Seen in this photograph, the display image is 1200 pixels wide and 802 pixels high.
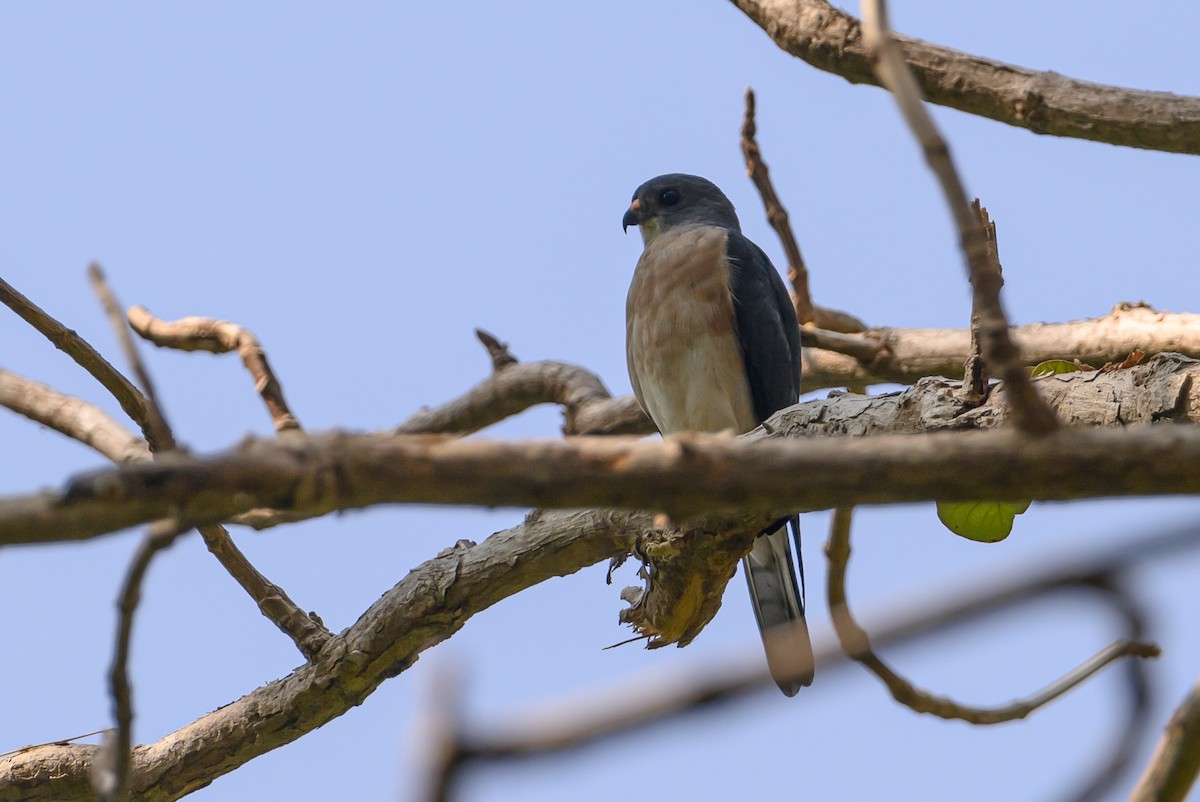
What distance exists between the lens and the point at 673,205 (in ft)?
25.8

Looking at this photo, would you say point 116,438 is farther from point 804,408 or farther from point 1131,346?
point 1131,346

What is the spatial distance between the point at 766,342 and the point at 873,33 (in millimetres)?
4682

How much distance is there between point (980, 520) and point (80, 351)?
→ 3428 millimetres

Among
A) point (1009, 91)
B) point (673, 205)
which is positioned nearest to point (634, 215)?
point (673, 205)

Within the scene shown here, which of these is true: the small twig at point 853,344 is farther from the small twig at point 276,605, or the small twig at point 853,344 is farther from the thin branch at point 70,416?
the thin branch at point 70,416

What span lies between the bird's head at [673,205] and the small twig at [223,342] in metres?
3.07

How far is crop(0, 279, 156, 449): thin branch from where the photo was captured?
4.70m

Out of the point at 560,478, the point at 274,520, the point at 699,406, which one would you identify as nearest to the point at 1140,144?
the point at 699,406

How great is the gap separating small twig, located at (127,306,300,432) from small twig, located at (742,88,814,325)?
91.0 inches

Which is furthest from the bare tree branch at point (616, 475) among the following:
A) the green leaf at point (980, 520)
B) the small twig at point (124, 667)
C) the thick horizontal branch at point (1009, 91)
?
the thick horizontal branch at point (1009, 91)

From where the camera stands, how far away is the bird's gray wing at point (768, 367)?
5762mm

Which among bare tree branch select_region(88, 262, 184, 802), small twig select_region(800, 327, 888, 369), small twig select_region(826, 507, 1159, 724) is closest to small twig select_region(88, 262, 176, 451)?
bare tree branch select_region(88, 262, 184, 802)

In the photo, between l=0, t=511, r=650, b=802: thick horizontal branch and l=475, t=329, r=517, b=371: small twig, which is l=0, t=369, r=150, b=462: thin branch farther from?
l=475, t=329, r=517, b=371: small twig

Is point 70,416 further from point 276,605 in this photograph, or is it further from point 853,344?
point 853,344
